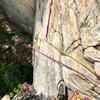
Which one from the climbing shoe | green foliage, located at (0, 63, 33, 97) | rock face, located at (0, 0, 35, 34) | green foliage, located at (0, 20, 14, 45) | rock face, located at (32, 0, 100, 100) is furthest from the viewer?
green foliage, located at (0, 20, 14, 45)

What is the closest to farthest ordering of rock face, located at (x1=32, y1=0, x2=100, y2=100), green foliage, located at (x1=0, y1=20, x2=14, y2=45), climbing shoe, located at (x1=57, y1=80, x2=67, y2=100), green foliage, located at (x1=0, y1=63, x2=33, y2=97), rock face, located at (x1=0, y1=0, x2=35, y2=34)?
rock face, located at (x1=32, y1=0, x2=100, y2=100), climbing shoe, located at (x1=57, y1=80, x2=67, y2=100), rock face, located at (x1=0, y1=0, x2=35, y2=34), green foliage, located at (x1=0, y1=63, x2=33, y2=97), green foliage, located at (x1=0, y1=20, x2=14, y2=45)

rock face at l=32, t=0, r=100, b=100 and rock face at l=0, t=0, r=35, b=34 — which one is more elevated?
rock face at l=0, t=0, r=35, b=34

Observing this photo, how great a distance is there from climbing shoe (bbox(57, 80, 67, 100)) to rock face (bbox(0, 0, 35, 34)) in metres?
4.93

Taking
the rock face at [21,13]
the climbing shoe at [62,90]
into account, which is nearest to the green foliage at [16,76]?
the rock face at [21,13]

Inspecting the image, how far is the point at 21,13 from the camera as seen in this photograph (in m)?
7.30

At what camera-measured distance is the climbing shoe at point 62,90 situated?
3788 mm

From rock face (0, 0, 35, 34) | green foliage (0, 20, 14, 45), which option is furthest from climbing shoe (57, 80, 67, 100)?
green foliage (0, 20, 14, 45)

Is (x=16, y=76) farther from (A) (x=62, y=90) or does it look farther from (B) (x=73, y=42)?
(B) (x=73, y=42)

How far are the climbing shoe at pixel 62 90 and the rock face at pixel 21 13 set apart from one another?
4.93 meters

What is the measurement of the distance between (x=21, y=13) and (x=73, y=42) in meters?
5.38

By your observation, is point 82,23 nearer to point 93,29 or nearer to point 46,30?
point 93,29

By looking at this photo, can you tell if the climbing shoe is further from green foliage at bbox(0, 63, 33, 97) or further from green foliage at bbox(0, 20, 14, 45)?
green foliage at bbox(0, 20, 14, 45)

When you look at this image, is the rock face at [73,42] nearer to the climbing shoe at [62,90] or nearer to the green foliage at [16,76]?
the climbing shoe at [62,90]

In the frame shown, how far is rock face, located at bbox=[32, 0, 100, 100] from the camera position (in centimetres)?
253
